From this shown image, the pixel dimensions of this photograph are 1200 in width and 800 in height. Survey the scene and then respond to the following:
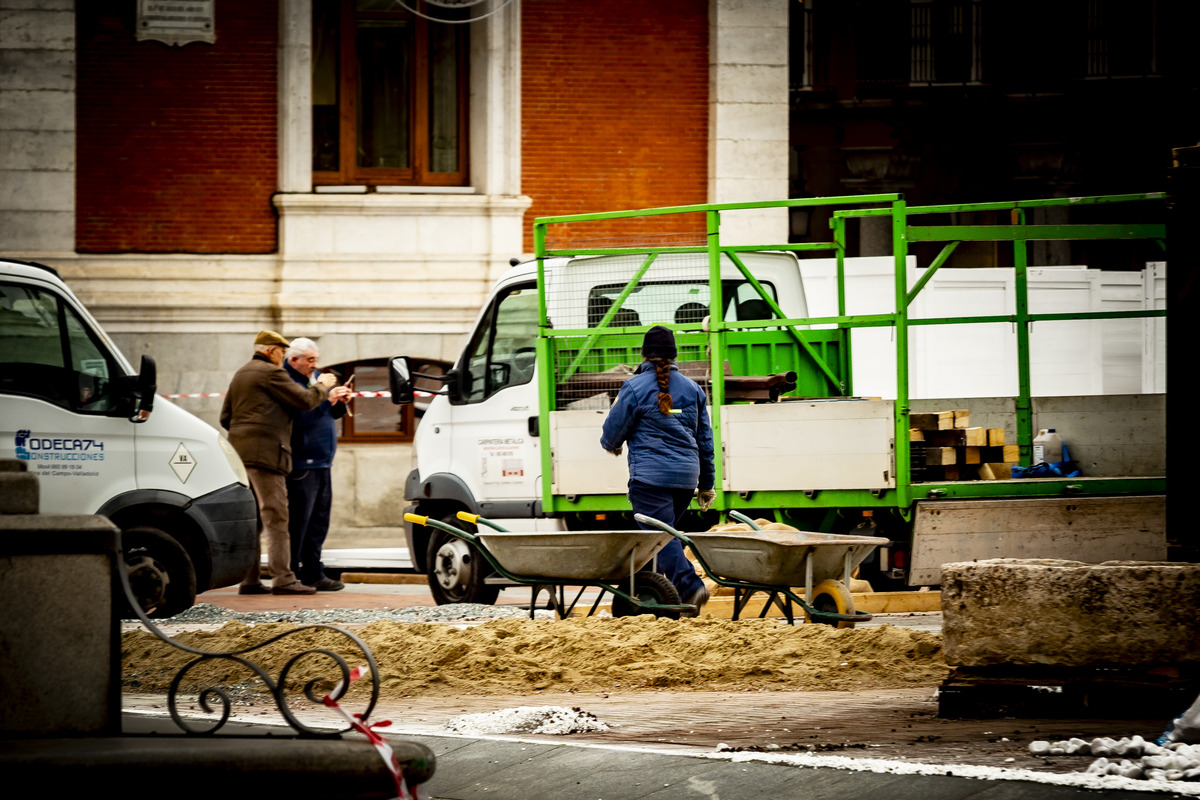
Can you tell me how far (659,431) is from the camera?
10320mm

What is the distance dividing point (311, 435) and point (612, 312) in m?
3.11

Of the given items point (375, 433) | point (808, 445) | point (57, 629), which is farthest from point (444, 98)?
point (57, 629)

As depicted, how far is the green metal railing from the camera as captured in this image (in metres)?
11.0

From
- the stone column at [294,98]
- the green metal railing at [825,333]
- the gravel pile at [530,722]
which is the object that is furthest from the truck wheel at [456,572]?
the stone column at [294,98]

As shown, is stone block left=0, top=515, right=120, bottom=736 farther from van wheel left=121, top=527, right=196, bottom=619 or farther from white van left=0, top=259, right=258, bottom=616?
van wheel left=121, top=527, right=196, bottom=619

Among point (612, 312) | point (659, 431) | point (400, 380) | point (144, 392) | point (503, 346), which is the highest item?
point (612, 312)

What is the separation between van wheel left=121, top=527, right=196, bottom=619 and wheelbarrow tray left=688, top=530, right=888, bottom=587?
3.75 meters

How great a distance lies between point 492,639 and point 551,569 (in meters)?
0.88

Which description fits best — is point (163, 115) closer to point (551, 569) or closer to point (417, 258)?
point (417, 258)

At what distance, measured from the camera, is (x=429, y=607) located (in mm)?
12266

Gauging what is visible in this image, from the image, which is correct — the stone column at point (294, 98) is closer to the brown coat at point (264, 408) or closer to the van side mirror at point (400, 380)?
the brown coat at point (264, 408)

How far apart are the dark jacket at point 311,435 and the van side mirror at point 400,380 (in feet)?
3.24

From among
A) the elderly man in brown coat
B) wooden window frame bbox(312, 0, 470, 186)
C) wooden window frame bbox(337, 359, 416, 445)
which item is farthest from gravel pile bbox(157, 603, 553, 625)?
wooden window frame bbox(312, 0, 470, 186)

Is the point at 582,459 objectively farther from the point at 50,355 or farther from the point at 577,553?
the point at 50,355
